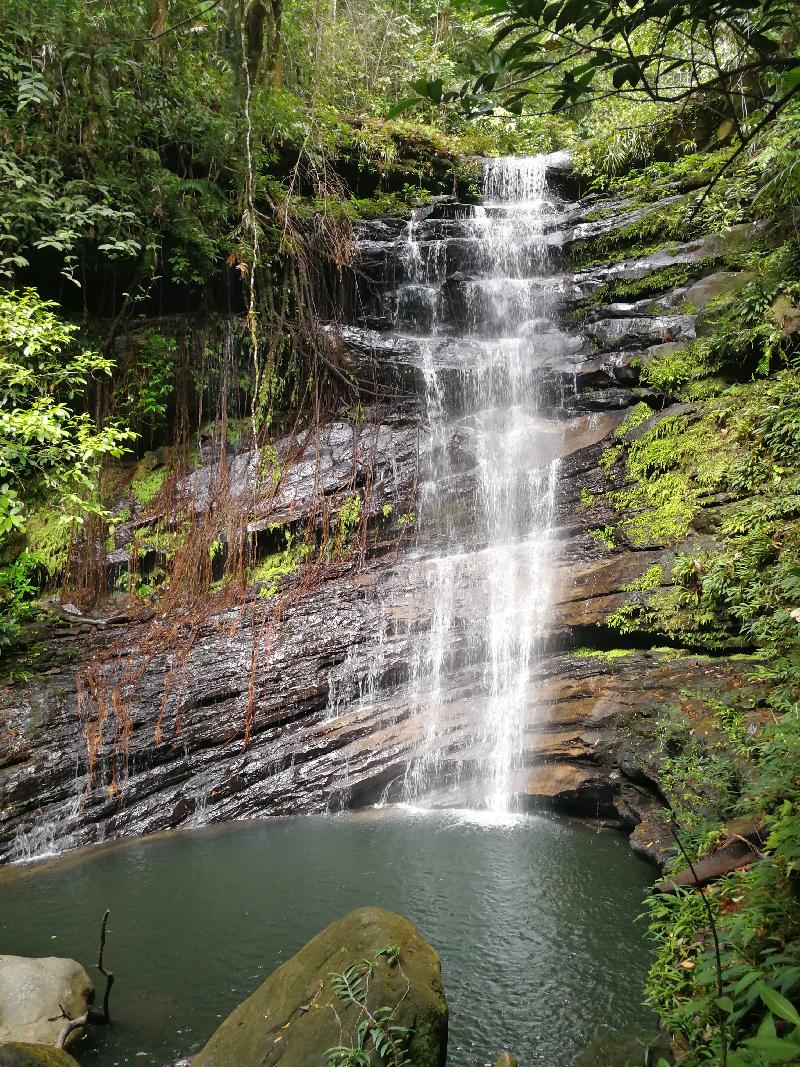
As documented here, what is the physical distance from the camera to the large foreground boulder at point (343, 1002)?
3.03 meters

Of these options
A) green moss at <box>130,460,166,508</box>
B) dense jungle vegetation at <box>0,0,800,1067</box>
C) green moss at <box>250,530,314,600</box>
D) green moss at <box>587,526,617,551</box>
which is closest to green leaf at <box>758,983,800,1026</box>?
dense jungle vegetation at <box>0,0,800,1067</box>

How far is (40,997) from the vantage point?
4.00 meters

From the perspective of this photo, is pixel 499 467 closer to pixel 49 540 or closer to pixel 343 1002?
pixel 49 540

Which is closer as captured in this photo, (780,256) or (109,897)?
(109,897)

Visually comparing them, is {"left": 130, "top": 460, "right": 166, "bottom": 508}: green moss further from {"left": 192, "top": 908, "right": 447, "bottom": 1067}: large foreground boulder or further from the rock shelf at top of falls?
{"left": 192, "top": 908, "right": 447, "bottom": 1067}: large foreground boulder

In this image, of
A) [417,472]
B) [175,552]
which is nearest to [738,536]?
[417,472]

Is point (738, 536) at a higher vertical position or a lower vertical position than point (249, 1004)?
higher

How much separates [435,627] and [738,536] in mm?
3769

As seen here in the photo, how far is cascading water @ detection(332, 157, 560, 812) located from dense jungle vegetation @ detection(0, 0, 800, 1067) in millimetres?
1008

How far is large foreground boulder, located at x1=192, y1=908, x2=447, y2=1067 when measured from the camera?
303 cm

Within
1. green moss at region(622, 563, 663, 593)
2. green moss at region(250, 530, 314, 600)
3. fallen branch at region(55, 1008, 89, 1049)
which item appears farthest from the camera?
green moss at region(250, 530, 314, 600)

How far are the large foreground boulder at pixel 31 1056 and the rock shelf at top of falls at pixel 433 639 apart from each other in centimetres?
450

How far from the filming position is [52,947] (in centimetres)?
509

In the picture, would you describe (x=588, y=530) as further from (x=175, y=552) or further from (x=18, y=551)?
(x=18, y=551)
